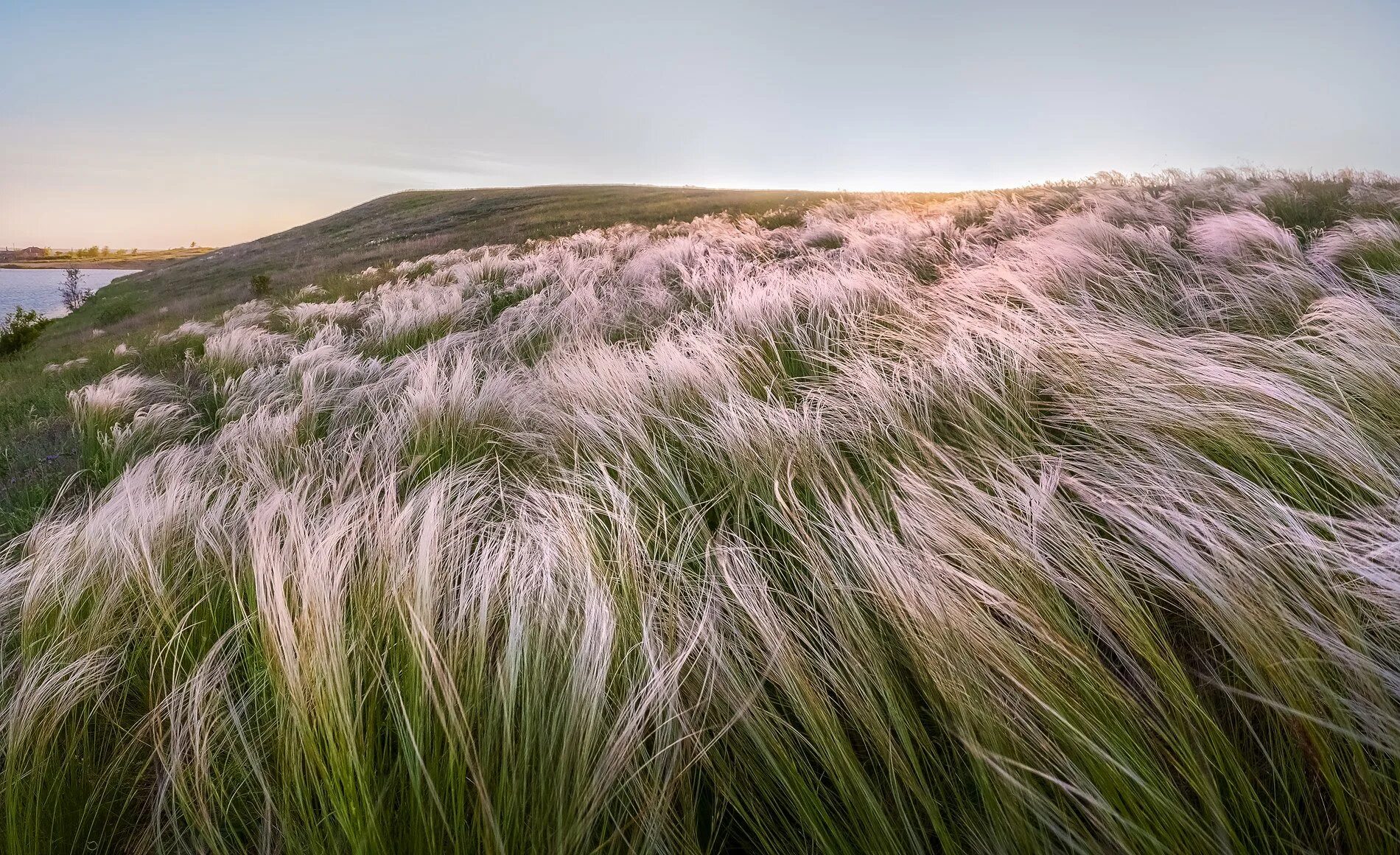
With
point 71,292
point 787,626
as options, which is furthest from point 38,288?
point 787,626

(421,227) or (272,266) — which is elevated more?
(421,227)

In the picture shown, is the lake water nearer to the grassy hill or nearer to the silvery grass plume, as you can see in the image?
the grassy hill

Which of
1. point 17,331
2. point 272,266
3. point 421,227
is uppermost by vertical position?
point 421,227

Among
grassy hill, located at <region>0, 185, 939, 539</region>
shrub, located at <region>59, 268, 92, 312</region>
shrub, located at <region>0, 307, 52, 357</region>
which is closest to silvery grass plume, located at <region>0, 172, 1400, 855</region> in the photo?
grassy hill, located at <region>0, 185, 939, 539</region>

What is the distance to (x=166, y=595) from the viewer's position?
1239 millimetres

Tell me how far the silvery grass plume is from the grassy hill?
6.22ft

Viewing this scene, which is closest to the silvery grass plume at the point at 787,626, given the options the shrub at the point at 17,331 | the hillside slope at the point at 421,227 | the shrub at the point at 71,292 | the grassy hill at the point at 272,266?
the grassy hill at the point at 272,266

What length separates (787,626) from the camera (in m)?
0.99

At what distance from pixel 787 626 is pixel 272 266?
36.0 metres

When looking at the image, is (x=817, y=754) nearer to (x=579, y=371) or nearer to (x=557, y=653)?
(x=557, y=653)

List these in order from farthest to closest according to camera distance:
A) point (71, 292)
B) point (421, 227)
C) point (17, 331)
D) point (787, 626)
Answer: point (421, 227) < point (71, 292) < point (17, 331) < point (787, 626)

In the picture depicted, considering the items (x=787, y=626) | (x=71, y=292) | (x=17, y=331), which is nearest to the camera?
(x=787, y=626)

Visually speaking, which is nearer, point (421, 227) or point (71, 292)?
point (71, 292)

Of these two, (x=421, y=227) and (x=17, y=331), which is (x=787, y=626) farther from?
(x=421, y=227)
